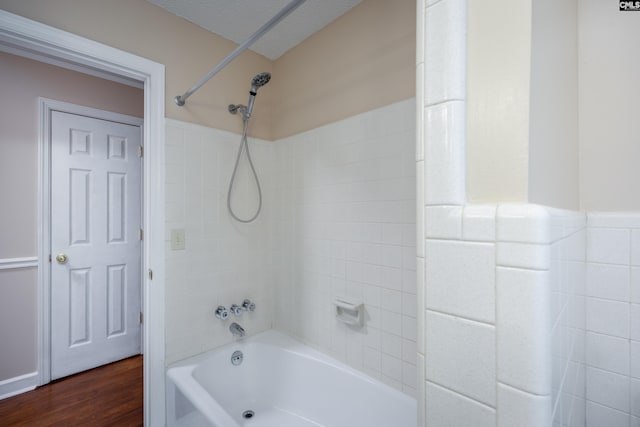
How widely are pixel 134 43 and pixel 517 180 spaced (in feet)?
6.11

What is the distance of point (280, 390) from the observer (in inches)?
68.2

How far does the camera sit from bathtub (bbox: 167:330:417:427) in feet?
4.38

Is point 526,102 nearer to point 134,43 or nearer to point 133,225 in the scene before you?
point 134,43

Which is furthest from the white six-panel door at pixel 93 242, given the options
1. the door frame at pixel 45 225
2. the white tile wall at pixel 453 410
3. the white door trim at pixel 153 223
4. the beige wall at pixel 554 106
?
the beige wall at pixel 554 106

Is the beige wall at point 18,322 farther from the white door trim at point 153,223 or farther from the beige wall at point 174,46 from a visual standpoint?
the beige wall at point 174,46

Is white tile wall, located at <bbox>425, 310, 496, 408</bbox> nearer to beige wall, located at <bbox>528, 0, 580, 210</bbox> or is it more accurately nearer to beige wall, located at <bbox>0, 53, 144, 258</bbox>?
beige wall, located at <bbox>528, 0, 580, 210</bbox>

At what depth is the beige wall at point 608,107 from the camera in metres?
0.78

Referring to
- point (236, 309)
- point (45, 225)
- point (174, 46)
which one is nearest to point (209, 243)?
point (236, 309)

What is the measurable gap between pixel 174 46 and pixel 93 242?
173 cm

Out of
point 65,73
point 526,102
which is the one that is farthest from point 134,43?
point 526,102

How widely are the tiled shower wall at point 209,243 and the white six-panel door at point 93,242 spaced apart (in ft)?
3.99

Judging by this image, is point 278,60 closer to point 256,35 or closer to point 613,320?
point 256,35

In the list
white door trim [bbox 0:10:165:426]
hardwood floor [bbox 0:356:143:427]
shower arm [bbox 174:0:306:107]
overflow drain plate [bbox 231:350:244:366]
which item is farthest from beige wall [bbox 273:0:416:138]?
hardwood floor [bbox 0:356:143:427]

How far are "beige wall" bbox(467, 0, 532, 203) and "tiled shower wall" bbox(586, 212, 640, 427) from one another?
64 cm
